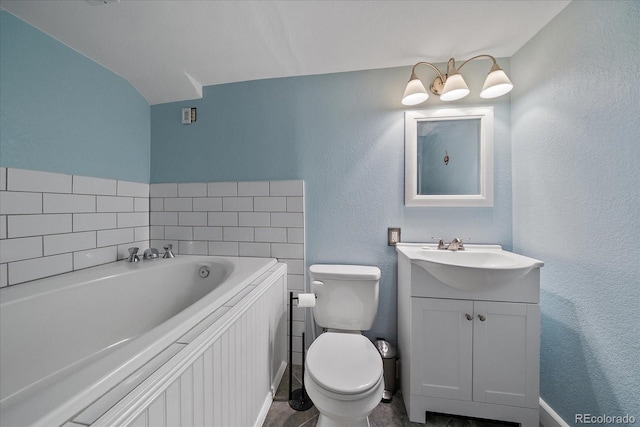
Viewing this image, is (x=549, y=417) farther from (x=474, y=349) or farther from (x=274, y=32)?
(x=274, y=32)

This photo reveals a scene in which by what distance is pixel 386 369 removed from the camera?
1.33 meters

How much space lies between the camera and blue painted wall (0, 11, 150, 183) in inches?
42.2

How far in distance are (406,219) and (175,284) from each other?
155 centimetres

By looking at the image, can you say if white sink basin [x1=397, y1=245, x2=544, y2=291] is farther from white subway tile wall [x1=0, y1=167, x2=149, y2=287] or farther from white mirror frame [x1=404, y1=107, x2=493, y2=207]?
white subway tile wall [x1=0, y1=167, x2=149, y2=287]

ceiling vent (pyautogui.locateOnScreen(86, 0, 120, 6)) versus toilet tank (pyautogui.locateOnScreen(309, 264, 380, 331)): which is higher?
ceiling vent (pyautogui.locateOnScreen(86, 0, 120, 6))

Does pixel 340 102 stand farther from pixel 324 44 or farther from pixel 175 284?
pixel 175 284

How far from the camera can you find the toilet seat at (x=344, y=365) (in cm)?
90

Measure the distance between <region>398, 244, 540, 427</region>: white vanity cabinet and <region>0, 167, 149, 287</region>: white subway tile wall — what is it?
5.99 ft

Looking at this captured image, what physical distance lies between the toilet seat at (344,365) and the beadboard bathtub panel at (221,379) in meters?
0.28

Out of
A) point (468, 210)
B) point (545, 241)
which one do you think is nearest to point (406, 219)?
point (468, 210)

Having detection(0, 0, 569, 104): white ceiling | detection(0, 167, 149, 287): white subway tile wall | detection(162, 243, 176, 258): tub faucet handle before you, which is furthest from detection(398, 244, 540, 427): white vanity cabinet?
detection(0, 167, 149, 287): white subway tile wall

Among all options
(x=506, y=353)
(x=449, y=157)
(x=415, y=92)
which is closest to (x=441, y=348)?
(x=506, y=353)

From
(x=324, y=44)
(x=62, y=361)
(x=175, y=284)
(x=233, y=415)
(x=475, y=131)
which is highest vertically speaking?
(x=324, y=44)

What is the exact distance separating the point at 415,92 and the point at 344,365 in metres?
1.48
